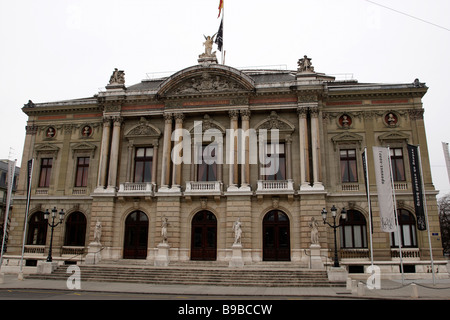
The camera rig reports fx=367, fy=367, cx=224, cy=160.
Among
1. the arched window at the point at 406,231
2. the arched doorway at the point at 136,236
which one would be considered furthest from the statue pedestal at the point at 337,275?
the arched doorway at the point at 136,236

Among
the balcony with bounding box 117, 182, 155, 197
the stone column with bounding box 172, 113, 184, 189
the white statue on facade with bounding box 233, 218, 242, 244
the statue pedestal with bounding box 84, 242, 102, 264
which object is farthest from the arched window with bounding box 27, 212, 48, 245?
the white statue on facade with bounding box 233, 218, 242, 244

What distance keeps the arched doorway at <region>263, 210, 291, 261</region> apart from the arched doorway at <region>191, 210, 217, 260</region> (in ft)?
12.0

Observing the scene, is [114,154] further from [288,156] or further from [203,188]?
[288,156]

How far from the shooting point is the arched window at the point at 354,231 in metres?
25.4

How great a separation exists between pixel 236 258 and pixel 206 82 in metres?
13.3

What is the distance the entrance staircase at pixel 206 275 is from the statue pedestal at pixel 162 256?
602 mm

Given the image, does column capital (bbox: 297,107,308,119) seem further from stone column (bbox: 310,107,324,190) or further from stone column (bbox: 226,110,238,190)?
stone column (bbox: 226,110,238,190)

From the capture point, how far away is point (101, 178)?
28141 millimetres

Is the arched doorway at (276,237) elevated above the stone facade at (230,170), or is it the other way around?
the stone facade at (230,170)

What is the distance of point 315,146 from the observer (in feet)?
85.7

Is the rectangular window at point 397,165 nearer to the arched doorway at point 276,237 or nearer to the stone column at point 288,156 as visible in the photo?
the stone column at point 288,156

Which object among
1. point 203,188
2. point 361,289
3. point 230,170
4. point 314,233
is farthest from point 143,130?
point 361,289

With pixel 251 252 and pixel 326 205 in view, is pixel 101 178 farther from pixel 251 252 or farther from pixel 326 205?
pixel 326 205

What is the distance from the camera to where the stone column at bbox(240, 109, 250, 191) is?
26.1 metres
